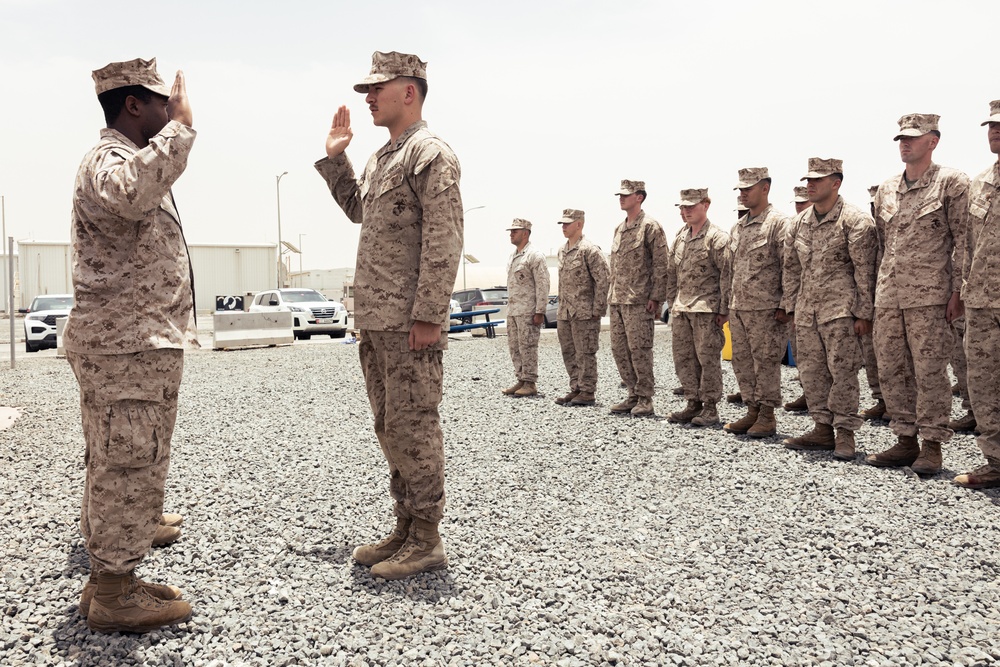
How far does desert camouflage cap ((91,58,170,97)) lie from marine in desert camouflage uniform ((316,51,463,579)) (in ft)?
2.78

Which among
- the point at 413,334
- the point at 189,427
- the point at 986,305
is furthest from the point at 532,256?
the point at 413,334

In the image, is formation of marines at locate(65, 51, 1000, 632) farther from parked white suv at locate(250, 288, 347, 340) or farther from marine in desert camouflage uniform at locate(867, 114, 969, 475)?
parked white suv at locate(250, 288, 347, 340)

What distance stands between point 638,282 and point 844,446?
8.82 feet

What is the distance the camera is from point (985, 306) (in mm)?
4383

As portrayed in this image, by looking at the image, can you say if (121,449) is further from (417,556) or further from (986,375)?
(986,375)

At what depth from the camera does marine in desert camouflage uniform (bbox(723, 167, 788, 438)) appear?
6.11 meters

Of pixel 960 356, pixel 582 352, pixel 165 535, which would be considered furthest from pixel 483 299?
pixel 165 535

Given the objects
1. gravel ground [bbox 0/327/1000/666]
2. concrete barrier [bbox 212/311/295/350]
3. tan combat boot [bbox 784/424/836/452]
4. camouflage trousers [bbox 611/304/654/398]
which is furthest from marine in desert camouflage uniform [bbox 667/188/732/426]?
concrete barrier [bbox 212/311/295/350]

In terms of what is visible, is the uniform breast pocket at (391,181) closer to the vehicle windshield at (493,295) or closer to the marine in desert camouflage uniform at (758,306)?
the marine in desert camouflage uniform at (758,306)

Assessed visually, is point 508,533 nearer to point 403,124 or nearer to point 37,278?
point 403,124

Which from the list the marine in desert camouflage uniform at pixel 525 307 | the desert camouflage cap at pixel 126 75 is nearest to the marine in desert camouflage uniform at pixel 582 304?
the marine in desert camouflage uniform at pixel 525 307

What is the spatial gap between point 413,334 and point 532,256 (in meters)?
6.33

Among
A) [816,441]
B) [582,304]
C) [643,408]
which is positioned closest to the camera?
[816,441]

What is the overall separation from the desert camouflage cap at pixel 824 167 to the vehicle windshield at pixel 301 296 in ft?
56.5
